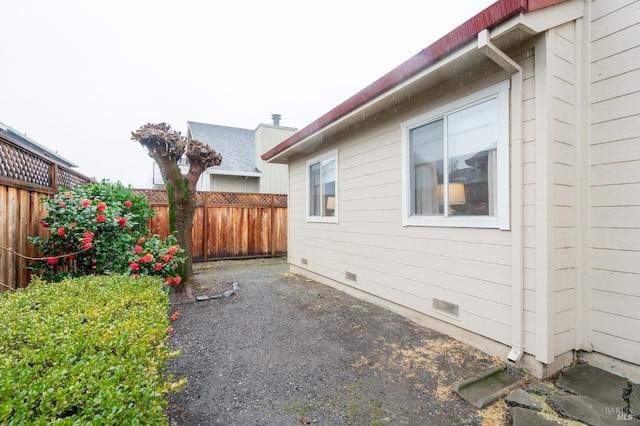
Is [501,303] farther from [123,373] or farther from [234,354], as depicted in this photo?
[123,373]

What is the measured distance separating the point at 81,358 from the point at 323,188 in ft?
15.7

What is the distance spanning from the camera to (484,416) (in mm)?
1926

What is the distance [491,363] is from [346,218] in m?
2.90

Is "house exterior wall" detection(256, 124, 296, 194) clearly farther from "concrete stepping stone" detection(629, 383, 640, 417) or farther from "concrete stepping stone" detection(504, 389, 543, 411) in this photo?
"concrete stepping stone" detection(629, 383, 640, 417)

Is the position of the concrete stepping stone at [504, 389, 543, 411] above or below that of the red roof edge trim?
below

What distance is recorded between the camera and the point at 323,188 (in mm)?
5805

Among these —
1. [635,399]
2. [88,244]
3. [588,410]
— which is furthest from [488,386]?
[88,244]

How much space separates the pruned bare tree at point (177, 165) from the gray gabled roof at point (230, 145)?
273 inches

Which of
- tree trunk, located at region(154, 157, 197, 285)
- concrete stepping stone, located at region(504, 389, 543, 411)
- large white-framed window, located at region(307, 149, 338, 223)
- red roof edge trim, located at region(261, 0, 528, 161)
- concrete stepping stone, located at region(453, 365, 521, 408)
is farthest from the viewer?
large white-framed window, located at region(307, 149, 338, 223)

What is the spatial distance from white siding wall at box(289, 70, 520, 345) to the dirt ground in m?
0.37

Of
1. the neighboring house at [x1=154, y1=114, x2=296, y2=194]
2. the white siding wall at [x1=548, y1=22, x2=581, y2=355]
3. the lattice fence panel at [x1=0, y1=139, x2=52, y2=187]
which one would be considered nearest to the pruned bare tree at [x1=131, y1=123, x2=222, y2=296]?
the lattice fence panel at [x1=0, y1=139, x2=52, y2=187]

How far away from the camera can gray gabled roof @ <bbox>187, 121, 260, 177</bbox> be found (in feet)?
40.8

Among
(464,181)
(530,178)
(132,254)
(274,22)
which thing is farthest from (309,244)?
(274,22)

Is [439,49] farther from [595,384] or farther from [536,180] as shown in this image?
[595,384]
